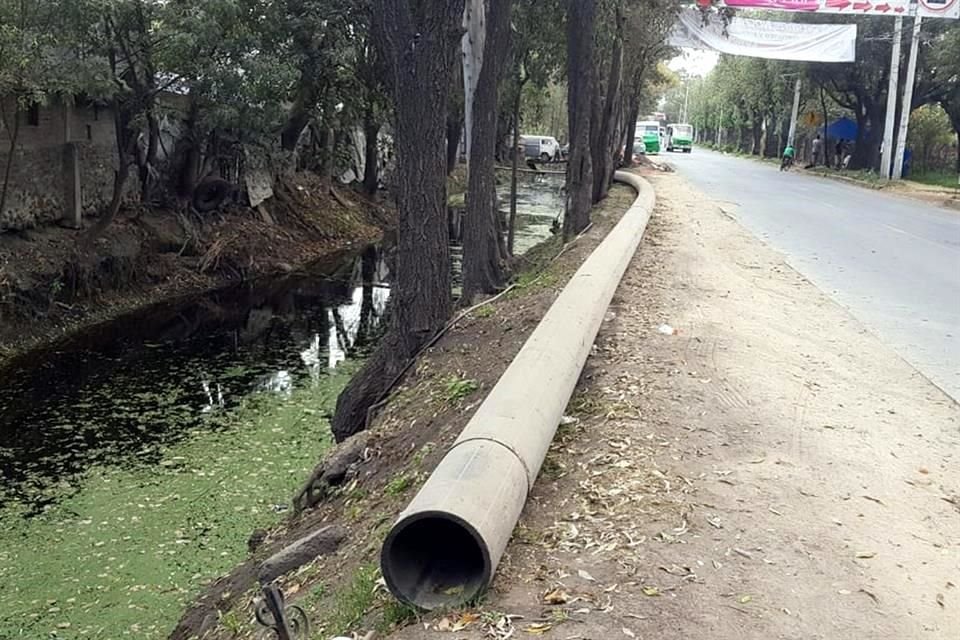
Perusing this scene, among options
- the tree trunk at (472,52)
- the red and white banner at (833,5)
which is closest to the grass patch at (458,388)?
the tree trunk at (472,52)

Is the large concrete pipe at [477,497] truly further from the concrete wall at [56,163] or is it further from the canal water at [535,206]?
the canal water at [535,206]

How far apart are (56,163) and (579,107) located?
33.1 ft

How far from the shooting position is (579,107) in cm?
1516

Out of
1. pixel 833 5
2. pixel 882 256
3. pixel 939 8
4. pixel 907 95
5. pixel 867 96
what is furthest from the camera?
pixel 867 96

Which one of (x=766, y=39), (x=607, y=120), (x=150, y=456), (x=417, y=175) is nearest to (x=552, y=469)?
(x=417, y=175)

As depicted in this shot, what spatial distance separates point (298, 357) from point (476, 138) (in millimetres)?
4795

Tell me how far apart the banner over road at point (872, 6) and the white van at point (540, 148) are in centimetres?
2468

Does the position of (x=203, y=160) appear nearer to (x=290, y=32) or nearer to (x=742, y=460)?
(x=290, y=32)

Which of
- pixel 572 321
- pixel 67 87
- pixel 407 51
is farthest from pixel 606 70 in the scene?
pixel 572 321

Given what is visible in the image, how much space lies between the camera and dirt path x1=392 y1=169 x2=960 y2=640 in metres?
3.66

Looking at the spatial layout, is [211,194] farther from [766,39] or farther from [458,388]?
[766,39]

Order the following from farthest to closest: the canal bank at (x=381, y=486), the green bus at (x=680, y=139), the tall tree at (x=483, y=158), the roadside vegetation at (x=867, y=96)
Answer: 1. the green bus at (x=680, y=139)
2. the roadside vegetation at (x=867, y=96)
3. the tall tree at (x=483, y=158)
4. the canal bank at (x=381, y=486)

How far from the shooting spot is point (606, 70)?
73.3 ft

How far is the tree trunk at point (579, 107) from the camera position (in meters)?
14.5
